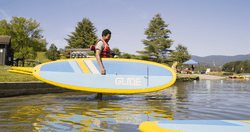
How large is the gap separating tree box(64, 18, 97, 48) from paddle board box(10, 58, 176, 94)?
131 feet

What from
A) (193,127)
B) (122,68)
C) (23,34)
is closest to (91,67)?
(122,68)

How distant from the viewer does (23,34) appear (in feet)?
130

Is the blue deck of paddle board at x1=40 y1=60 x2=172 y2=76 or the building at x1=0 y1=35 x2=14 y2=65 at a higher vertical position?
the building at x1=0 y1=35 x2=14 y2=65

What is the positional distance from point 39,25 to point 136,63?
44314 mm

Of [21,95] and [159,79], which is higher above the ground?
[159,79]

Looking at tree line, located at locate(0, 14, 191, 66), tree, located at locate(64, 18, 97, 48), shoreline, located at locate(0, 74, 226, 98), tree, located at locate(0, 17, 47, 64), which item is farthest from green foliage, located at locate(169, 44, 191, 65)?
shoreline, located at locate(0, 74, 226, 98)

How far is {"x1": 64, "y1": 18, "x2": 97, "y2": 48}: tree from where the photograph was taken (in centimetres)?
4562

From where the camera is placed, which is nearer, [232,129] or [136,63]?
[232,129]

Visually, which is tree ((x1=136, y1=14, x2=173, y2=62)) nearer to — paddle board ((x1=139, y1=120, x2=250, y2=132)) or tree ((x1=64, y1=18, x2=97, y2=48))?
tree ((x1=64, y1=18, x2=97, y2=48))

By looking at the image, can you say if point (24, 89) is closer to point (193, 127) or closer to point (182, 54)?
point (193, 127)

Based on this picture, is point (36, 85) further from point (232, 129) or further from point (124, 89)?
point (232, 129)

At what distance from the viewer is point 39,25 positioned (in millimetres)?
43375

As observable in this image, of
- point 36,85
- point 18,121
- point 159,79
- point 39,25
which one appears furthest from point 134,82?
point 39,25

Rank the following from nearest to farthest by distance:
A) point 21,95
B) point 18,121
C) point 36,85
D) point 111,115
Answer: point 18,121, point 111,115, point 21,95, point 36,85
